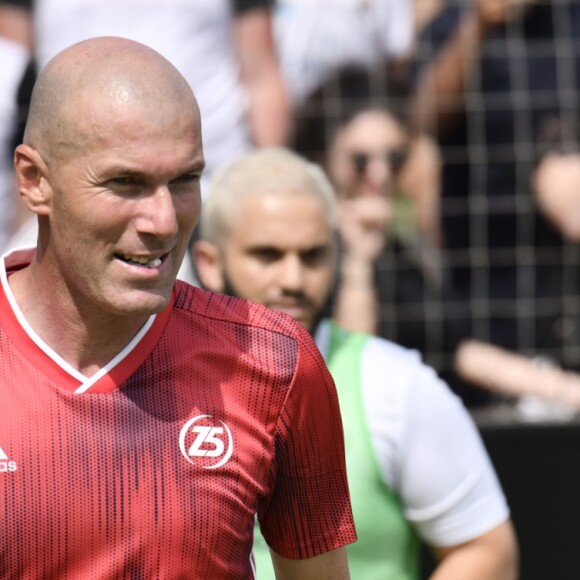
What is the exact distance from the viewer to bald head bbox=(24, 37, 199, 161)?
2100 millimetres

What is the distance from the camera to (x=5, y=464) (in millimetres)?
2146

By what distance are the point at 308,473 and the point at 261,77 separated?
9.89ft

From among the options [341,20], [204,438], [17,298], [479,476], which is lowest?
[479,476]

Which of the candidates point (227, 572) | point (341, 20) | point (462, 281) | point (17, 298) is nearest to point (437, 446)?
point (227, 572)

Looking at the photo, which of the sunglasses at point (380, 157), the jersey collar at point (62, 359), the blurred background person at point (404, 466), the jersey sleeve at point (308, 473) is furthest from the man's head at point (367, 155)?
the jersey collar at point (62, 359)

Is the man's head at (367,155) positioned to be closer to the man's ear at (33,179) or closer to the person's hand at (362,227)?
the person's hand at (362,227)

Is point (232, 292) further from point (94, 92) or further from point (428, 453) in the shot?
point (94, 92)

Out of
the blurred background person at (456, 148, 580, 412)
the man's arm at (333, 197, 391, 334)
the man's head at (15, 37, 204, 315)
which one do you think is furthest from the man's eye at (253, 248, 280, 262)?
the blurred background person at (456, 148, 580, 412)

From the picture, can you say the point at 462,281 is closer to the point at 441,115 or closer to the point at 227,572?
the point at 441,115

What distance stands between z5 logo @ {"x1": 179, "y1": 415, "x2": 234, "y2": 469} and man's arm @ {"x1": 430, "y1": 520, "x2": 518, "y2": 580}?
1.09m

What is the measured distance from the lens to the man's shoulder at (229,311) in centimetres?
238

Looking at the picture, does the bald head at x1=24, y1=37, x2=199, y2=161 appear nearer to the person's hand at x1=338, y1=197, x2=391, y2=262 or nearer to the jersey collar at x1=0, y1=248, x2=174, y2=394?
the jersey collar at x1=0, y1=248, x2=174, y2=394

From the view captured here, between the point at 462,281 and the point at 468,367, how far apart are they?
1.41ft

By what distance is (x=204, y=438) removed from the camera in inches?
89.0
